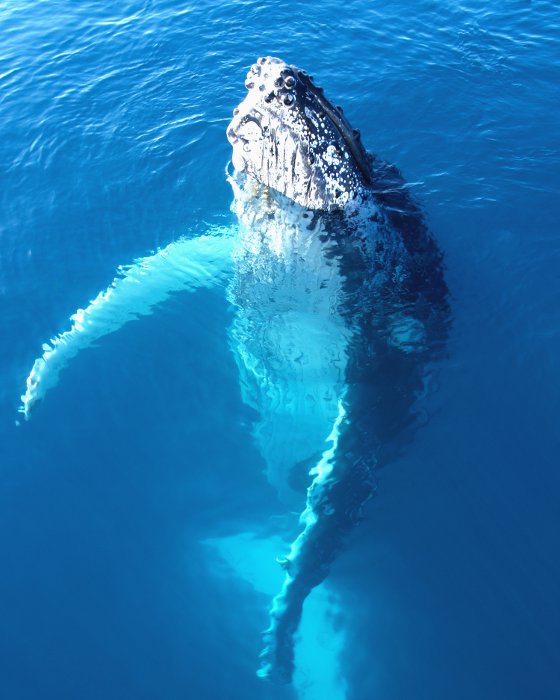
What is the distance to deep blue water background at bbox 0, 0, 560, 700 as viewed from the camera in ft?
39.4

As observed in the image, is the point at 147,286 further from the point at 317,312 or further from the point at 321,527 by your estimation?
the point at 321,527

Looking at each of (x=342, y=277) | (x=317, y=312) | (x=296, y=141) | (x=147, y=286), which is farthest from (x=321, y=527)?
(x=147, y=286)

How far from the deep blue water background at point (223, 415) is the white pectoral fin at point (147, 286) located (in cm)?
48

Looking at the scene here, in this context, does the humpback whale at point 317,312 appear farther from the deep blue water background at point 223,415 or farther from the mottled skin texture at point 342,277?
the deep blue water background at point 223,415

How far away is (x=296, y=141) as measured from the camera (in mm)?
12367

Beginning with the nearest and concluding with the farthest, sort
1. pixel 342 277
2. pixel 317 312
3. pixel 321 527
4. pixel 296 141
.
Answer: pixel 321 527 → pixel 296 141 → pixel 342 277 → pixel 317 312

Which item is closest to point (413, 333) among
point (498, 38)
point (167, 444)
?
point (167, 444)

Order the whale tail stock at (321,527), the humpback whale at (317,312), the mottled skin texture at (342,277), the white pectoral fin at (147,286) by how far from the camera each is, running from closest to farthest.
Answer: the whale tail stock at (321,527) < the mottled skin texture at (342,277) < the humpback whale at (317,312) < the white pectoral fin at (147,286)

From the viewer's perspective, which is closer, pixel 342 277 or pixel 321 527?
pixel 321 527

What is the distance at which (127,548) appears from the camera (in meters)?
13.4

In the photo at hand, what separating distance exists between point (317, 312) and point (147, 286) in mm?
5594

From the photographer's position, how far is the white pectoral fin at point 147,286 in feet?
54.2

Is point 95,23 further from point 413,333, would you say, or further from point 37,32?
point 413,333

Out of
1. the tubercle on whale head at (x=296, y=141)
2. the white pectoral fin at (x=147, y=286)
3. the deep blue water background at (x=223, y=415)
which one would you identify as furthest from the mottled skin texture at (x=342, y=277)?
the white pectoral fin at (x=147, y=286)
